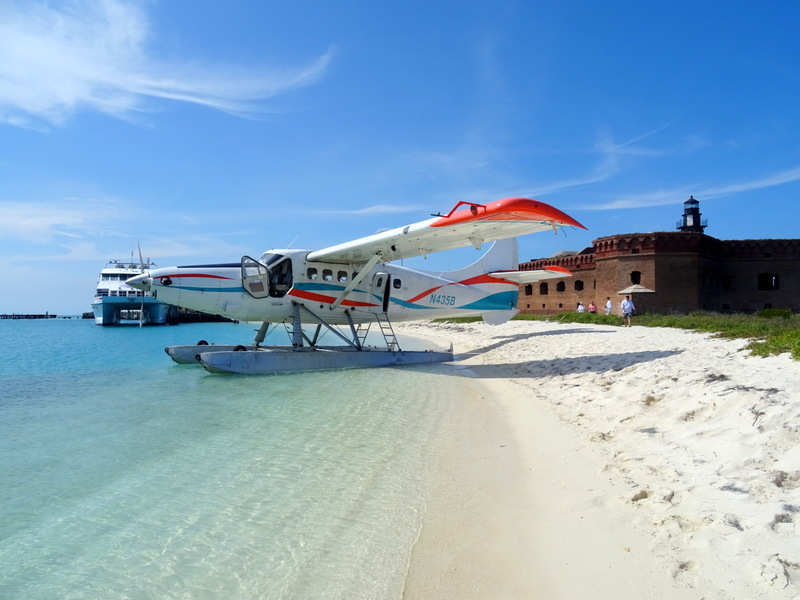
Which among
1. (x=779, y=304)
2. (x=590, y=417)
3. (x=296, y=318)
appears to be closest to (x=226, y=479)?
(x=590, y=417)

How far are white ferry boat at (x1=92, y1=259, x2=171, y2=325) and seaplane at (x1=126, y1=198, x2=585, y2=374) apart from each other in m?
45.0

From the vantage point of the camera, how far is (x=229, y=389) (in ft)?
30.7

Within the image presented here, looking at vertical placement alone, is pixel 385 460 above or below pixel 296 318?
below

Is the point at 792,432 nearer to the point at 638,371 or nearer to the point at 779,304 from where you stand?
the point at 638,371

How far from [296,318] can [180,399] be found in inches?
201

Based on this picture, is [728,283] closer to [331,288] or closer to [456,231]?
[456,231]

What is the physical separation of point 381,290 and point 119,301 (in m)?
49.5

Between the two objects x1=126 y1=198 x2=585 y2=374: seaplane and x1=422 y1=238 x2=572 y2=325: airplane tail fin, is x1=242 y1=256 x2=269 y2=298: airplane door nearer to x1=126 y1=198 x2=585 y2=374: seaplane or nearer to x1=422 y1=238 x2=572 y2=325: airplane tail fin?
x1=126 y1=198 x2=585 y2=374: seaplane

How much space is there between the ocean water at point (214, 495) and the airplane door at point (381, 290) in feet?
20.9

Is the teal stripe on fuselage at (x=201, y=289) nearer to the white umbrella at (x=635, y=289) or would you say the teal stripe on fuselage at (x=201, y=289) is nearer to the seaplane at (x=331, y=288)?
the seaplane at (x=331, y=288)

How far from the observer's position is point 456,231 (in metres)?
11.0

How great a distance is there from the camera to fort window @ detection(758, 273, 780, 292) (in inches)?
1296

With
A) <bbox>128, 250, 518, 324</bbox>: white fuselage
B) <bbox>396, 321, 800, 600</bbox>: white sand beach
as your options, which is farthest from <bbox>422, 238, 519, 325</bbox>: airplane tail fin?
<bbox>396, 321, 800, 600</bbox>: white sand beach

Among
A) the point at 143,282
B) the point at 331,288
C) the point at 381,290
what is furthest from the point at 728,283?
the point at 143,282
